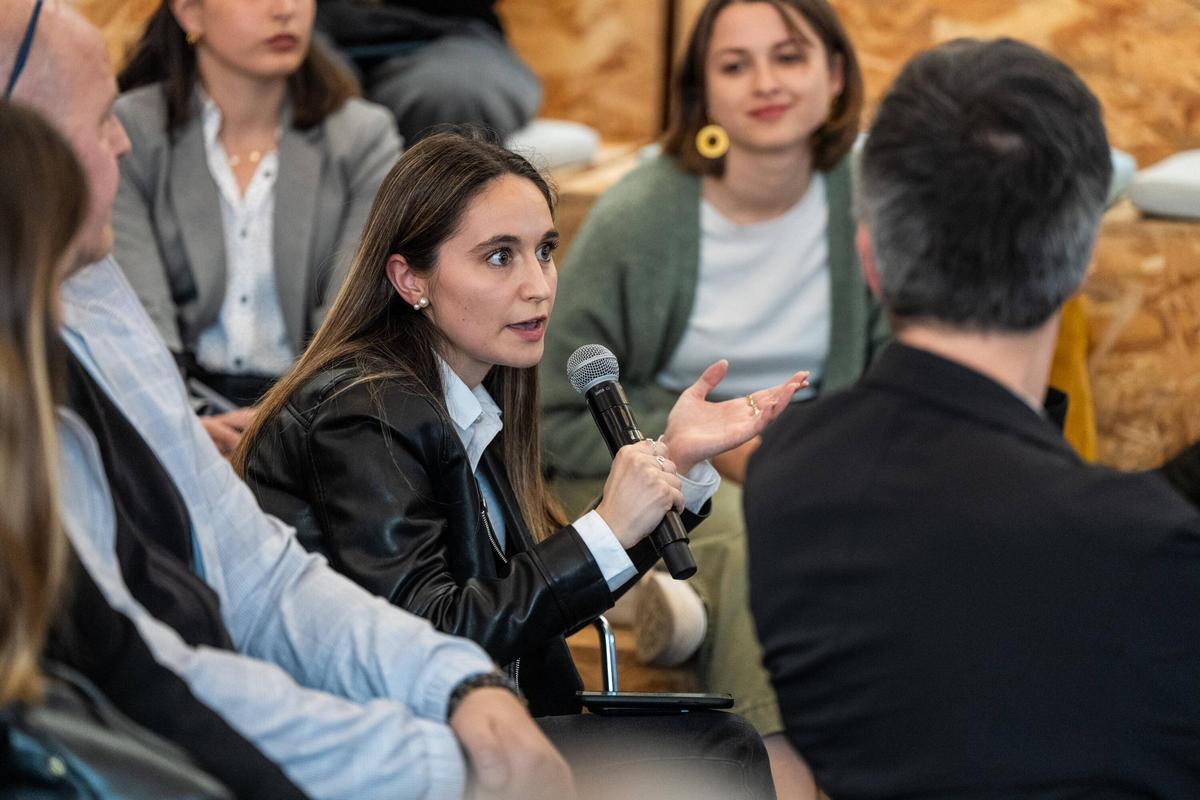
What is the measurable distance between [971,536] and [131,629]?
2.09ft

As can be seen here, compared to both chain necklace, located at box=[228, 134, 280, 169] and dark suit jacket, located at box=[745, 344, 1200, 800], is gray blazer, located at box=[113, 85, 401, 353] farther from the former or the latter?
dark suit jacket, located at box=[745, 344, 1200, 800]

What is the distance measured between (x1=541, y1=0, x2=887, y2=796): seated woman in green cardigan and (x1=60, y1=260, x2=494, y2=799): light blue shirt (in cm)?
128

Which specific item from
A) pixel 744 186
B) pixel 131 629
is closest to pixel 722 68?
pixel 744 186

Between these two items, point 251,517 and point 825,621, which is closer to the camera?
point 825,621

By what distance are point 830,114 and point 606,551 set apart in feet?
5.03

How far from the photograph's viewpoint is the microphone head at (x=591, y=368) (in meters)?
1.71

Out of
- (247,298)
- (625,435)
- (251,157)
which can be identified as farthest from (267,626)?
(251,157)

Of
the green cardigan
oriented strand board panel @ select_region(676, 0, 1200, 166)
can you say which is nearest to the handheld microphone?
the green cardigan

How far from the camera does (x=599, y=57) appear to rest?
3.98 meters

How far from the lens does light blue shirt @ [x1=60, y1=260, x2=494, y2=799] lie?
3.83ft

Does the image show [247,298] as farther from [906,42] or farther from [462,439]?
[906,42]

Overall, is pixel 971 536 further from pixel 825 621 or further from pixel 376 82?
pixel 376 82

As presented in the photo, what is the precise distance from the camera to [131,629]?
1123 mm

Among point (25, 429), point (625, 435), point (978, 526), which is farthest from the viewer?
point (625, 435)
